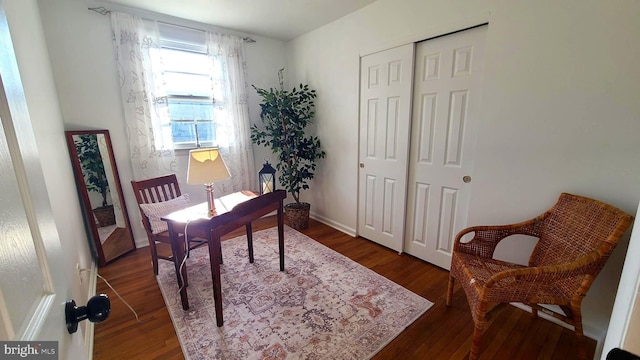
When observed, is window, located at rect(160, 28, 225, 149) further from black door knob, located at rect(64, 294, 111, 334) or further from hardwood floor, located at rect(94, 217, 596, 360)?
black door knob, located at rect(64, 294, 111, 334)

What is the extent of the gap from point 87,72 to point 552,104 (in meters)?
3.82

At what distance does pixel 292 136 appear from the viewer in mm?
3227

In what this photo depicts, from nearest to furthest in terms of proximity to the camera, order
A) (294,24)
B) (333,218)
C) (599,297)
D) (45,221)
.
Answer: (45,221) → (599,297) → (294,24) → (333,218)

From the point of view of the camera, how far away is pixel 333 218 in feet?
11.4

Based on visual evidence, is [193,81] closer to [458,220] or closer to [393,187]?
[393,187]

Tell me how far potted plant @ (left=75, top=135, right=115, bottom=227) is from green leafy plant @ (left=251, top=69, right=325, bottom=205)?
159cm

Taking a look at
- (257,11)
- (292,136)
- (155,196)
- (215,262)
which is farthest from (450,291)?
(257,11)

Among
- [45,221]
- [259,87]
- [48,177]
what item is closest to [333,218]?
[259,87]

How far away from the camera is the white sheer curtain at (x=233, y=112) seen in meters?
3.13

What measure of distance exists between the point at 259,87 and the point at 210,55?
71 cm

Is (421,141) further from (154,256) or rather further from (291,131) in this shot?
(154,256)

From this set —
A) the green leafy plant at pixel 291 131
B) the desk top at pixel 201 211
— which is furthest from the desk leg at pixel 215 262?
the green leafy plant at pixel 291 131

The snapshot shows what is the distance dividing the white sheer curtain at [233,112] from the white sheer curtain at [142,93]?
0.60 meters

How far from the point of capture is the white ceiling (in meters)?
2.46
